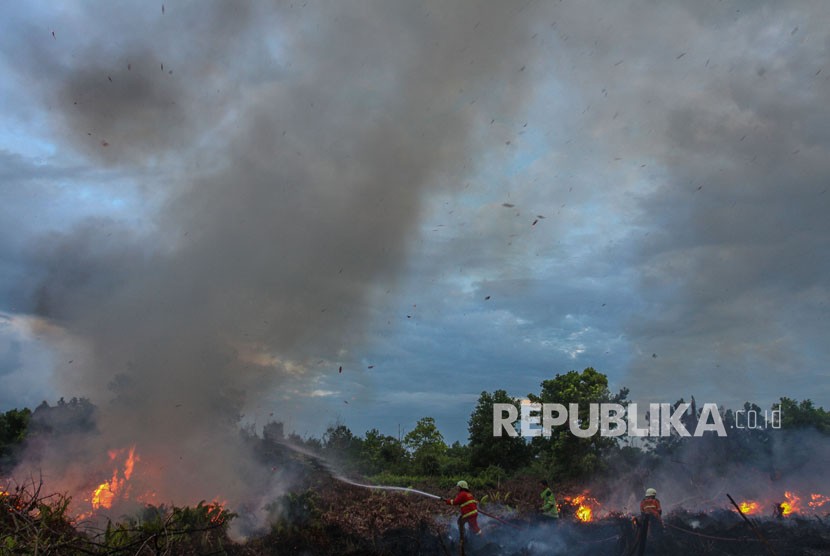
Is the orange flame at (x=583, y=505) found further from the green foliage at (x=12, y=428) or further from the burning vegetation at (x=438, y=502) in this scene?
the green foliage at (x=12, y=428)

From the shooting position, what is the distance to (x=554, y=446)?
31781 millimetres

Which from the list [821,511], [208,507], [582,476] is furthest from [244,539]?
[821,511]

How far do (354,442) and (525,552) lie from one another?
Result: 77.8ft

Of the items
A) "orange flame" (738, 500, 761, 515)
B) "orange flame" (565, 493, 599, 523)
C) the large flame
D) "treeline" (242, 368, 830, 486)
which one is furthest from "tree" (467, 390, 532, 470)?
the large flame

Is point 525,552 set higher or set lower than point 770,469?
lower

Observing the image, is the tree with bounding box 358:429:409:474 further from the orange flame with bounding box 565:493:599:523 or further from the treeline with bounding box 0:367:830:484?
the orange flame with bounding box 565:493:599:523

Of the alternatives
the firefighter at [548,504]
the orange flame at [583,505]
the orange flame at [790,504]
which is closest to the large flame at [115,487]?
the firefighter at [548,504]

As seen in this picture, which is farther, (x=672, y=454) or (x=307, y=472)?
(x=672, y=454)

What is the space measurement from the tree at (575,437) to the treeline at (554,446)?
5 cm

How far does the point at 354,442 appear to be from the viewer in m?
39.1

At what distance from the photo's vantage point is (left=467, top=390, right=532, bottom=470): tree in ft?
115

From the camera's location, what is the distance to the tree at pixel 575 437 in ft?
98.8

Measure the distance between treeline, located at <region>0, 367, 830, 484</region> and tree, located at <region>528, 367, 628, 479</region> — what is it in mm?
51

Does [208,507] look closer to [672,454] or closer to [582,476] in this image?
[582,476]
